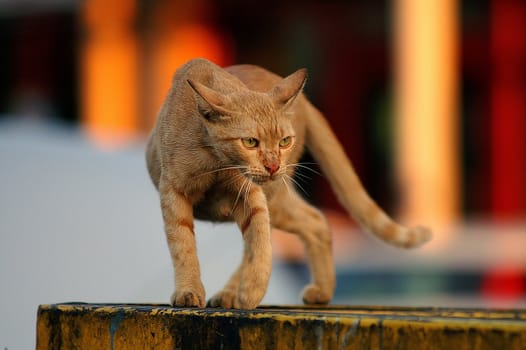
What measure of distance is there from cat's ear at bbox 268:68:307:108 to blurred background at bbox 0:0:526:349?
17.3 feet

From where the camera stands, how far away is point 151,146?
2.97 metres

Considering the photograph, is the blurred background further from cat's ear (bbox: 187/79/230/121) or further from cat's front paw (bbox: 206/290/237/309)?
cat's ear (bbox: 187/79/230/121)

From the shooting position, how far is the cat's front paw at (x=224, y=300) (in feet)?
9.70

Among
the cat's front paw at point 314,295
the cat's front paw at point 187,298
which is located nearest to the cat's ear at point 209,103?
the cat's front paw at point 187,298

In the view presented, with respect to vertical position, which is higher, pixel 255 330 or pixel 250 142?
pixel 250 142

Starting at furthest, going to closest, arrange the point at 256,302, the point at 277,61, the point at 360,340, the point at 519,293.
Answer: the point at 277,61 < the point at 519,293 < the point at 256,302 < the point at 360,340

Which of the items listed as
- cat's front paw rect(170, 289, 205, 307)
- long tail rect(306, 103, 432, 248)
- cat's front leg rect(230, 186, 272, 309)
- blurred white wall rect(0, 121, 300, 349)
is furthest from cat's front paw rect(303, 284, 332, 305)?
blurred white wall rect(0, 121, 300, 349)

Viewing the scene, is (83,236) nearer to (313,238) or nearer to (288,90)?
(313,238)

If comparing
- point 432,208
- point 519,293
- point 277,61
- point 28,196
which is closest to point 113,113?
point 277,61

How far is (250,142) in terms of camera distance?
263 cm

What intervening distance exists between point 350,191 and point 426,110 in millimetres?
7807

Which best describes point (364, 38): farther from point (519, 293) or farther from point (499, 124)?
point (519, 293)

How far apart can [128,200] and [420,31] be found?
5.37 meters

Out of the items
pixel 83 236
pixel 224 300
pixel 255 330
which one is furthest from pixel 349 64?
pixel 255 330
